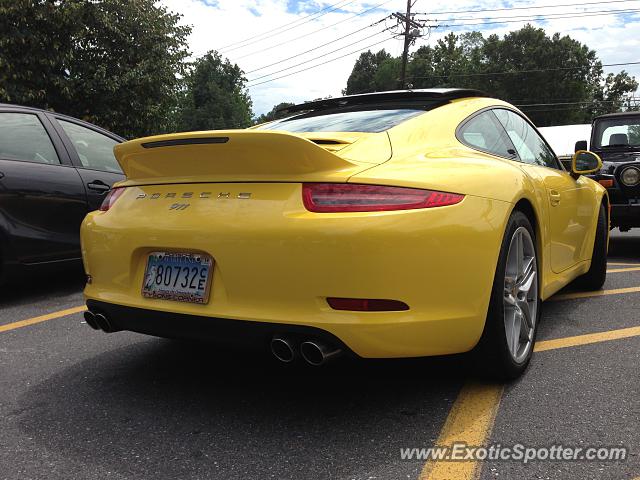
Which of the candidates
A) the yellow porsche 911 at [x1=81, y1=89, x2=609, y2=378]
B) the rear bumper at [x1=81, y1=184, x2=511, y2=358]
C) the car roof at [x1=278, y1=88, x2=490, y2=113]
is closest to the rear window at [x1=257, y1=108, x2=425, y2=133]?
the yellow porsche 911 at [x1=81, y1=89, x2=609, y2=378]

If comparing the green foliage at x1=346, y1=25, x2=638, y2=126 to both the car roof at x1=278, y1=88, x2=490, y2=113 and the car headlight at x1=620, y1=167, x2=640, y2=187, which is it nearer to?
the car headlight at x1=620, y1=167, x2=640, y2=187

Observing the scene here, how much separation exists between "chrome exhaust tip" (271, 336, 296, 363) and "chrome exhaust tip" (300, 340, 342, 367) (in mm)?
40

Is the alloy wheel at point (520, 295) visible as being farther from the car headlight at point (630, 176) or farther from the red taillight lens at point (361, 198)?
the car headlight at point (630, 176)

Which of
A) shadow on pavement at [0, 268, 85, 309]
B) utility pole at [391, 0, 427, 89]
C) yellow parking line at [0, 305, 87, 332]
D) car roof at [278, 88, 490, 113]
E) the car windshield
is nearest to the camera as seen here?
car roof at [278, 88, 490, 113]

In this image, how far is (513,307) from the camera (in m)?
2.62

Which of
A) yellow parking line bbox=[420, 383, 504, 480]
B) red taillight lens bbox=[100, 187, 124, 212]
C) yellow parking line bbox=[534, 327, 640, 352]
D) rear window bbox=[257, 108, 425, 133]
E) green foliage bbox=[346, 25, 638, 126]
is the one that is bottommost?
yellow parking line bbox=[534, 327, 640, 352]

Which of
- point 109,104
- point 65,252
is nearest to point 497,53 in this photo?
point 109,104

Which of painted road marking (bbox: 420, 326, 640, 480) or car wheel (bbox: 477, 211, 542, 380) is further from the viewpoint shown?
car wheel (bbox: 477, 211, 542, 380)

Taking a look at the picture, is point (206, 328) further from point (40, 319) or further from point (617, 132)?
point (617, 132)

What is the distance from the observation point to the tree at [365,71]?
89.0 meters

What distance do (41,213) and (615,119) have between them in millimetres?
7252

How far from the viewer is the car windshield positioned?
754cm

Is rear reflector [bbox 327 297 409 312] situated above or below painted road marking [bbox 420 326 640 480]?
above

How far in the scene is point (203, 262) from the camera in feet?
7.36
